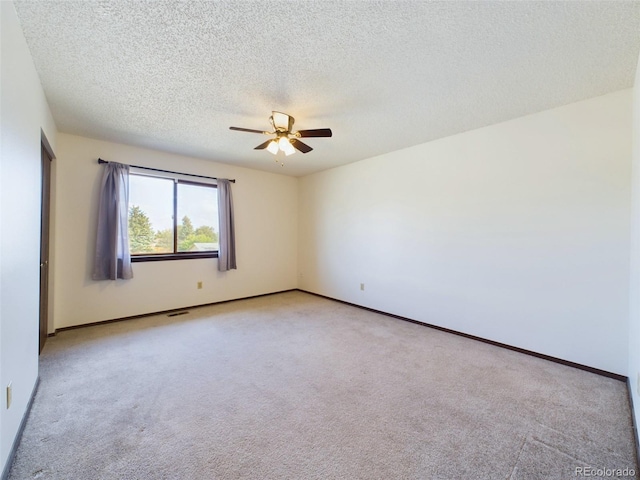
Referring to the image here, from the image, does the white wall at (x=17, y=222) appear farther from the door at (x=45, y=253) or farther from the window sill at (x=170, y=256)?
the window sill at (x=170, y=256)

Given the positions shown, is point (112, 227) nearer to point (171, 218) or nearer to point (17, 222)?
point (171, 218)

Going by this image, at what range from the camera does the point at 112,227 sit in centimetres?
367

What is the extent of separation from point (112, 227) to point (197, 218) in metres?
1.22

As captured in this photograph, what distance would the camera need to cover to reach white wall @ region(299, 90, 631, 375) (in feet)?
8.07

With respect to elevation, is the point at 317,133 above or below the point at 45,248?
above

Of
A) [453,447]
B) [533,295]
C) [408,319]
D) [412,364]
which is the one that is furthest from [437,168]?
[453,447]

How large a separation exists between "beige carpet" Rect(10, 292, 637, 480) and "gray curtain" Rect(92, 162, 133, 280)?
88 cm

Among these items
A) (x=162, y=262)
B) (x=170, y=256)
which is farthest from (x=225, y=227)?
(x=162, y=262)

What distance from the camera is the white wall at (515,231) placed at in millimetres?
2459

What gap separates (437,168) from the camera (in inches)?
144

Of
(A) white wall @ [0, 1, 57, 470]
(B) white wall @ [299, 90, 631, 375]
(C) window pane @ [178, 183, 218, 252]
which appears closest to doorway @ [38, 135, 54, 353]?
(A) white wall @ [0, 1, 57, 470]

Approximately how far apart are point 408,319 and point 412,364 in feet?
4.50

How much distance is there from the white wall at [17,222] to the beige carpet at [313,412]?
32cm

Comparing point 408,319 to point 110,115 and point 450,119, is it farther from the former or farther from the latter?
point 110,115
